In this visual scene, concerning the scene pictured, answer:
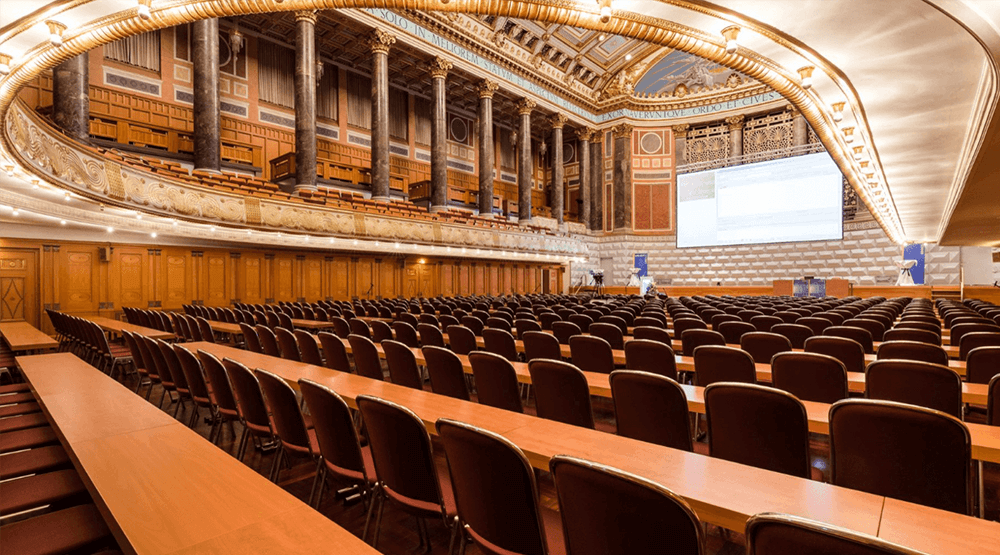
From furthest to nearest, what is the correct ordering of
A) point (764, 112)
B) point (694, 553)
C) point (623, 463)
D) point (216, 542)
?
1. point (764, 112)
2. point (623, 463)
3. point (216, 542)
4. point (694, 553)

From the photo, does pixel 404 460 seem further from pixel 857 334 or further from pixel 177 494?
pixel 857 334

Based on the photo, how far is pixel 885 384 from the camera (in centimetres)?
311

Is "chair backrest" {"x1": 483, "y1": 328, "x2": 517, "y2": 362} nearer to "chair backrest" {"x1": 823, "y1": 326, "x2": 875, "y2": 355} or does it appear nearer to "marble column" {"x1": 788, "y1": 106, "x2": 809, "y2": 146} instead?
"chair backrest" {"x1": 823, "y1": 326, "x2": 875, "y2": 355}

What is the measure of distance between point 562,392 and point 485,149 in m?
20.0

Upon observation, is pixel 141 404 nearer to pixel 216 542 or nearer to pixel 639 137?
pixel 216 542

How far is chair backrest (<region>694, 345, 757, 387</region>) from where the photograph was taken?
357cm

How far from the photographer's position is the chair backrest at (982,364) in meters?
3.53

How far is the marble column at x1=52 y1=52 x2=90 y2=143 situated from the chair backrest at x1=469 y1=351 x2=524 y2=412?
12.0 m

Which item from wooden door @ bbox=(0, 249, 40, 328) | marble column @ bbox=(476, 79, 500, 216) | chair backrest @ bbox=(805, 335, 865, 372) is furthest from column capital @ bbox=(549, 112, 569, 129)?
chair backrest @ bbox=(805, 335, 865, 372)

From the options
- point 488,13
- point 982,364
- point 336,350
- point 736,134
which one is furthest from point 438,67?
point 982,364

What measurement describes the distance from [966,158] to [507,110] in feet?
77.9

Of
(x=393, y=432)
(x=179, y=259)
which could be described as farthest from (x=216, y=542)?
(x=179, y=259)

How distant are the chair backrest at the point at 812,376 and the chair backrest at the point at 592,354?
1460 millimetres

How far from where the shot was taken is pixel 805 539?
912 millimetres
